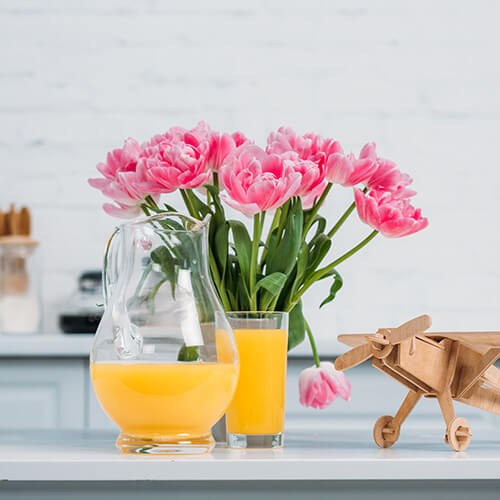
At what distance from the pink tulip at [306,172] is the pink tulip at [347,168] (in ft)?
0.03

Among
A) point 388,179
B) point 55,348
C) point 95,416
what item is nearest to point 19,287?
point 55,348

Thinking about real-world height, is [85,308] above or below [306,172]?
below

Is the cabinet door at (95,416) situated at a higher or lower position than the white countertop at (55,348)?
lower

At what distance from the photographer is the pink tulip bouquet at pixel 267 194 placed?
2.24 ft

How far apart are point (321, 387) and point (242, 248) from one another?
0.58ft

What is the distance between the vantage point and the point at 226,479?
56 centimetres

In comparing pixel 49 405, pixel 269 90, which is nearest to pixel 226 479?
pixel 49 405

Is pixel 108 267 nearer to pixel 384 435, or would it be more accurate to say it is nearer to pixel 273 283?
pixel 273 283

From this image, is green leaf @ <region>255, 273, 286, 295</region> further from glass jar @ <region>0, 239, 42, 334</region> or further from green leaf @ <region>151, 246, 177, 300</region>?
glass jar @ <region>0, 239, 42, 334</region>

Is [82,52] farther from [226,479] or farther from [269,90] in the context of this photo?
[226,479]

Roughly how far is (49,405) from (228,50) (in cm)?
111

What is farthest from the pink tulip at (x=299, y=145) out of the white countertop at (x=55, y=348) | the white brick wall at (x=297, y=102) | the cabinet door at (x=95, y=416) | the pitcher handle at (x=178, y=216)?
the white brick wall at (x=297, y=102)

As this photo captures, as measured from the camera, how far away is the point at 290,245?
0.75 m

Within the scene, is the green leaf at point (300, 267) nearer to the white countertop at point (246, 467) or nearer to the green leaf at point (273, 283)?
the green leaf at point (273, 283)
